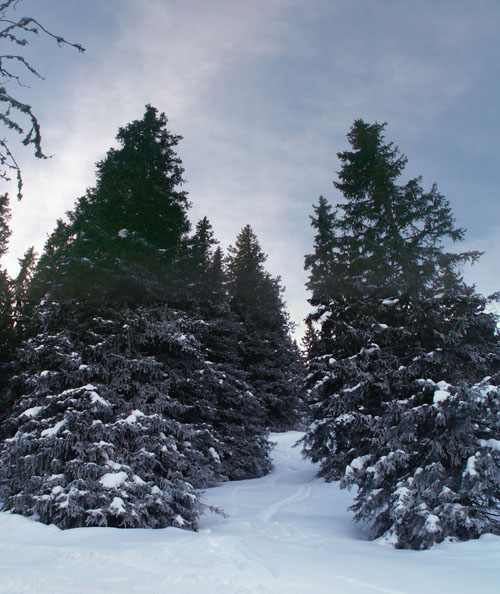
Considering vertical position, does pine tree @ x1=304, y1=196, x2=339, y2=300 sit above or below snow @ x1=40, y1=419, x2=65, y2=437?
above

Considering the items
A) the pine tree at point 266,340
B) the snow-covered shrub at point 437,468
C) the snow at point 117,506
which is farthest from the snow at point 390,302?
the pine tree at point 266,340

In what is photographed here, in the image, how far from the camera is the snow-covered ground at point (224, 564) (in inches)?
164

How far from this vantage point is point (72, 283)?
31.0 ft

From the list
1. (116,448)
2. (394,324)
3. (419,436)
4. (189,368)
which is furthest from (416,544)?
(189,368)

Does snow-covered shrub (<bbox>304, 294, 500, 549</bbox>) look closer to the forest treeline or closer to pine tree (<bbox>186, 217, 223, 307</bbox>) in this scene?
the forest treeline

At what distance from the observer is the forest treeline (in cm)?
686

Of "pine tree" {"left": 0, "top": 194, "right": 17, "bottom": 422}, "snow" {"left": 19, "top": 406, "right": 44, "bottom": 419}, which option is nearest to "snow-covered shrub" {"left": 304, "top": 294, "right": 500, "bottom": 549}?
"snow" {"left": 19, "top": 406, "right": 44, "bottom": 419}

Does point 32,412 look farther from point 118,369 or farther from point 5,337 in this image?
point 5,337

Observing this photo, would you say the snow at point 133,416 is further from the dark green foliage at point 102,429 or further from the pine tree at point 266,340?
the pine tree at point 266,340

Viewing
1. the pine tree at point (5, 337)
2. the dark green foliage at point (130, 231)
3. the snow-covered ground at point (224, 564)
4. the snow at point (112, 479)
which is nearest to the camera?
the snow-covered ground at point (224, 564)

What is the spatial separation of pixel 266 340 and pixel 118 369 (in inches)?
484

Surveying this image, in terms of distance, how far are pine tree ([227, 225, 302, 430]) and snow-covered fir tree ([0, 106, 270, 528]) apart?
647cm

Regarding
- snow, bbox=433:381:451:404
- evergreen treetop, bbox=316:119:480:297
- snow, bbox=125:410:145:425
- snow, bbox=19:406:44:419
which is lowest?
snow, bbox=125:410:145:425

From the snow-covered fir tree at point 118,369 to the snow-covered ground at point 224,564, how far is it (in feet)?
2.86
